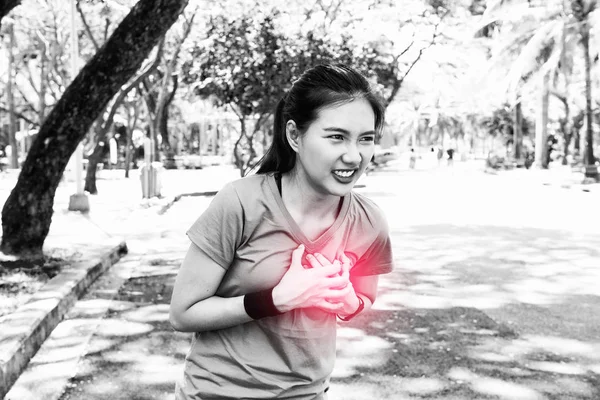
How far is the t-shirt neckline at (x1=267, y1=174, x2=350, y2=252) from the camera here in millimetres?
2072

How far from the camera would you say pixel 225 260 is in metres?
2.05

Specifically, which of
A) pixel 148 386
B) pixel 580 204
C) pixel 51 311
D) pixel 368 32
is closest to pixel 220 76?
pixel 368 32

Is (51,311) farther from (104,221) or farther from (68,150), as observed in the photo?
(104,221)

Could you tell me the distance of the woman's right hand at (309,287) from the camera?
1.96m

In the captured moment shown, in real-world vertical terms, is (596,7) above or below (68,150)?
above

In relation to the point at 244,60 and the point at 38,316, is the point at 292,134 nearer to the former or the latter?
the point at 38,316

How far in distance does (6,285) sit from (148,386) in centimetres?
312

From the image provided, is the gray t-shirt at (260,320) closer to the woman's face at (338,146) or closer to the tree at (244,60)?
the woman's face at (338,146)

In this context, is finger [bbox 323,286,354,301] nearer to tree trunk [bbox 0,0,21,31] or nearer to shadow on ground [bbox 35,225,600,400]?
shadow on ground [bbox 35,225,600,400]

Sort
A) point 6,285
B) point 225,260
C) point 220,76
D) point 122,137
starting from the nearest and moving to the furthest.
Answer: point 225,260 → point 6,285 → point 220,76 → point 122,137

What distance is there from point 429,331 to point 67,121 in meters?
4.48

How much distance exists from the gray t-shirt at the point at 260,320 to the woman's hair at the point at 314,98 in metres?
0.10

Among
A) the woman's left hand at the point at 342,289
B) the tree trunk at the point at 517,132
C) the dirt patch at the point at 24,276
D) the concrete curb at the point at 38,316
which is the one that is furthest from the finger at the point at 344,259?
the tree trunk at the point at 517,132

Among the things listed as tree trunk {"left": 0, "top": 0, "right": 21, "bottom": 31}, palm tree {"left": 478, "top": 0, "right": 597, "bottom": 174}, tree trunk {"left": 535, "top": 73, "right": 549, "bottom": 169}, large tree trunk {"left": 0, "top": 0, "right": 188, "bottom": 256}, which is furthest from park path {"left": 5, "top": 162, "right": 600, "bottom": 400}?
tree trunk {"left": 535, "top": 73, "right": 549, "bottom": 169}
